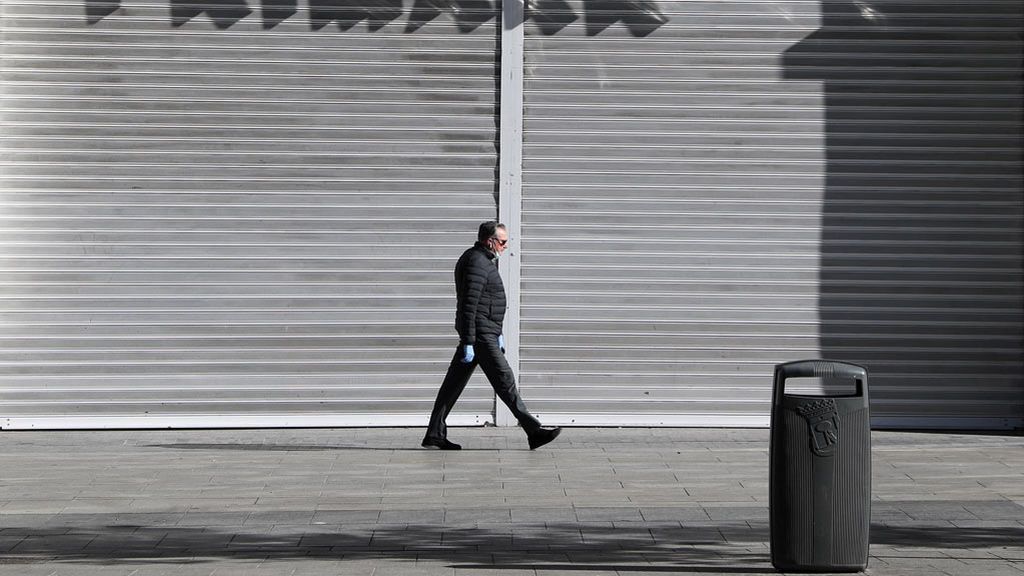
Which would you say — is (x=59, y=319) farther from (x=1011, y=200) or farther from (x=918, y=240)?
(x=1011, y=200)

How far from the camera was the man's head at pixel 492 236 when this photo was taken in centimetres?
1164

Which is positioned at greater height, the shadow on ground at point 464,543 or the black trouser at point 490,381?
the black trouser at point 490,381

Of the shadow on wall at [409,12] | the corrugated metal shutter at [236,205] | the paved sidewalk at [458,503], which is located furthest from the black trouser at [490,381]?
the shadow on wall at [409,12]

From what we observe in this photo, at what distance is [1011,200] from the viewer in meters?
13.5

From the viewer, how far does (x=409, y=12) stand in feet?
43.8

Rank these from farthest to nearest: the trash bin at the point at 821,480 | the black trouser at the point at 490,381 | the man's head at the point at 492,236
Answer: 1. the man's head at the point at 492,236
2. the black trouser at the point at 490,381
3. the trash bin at the point at 821,480

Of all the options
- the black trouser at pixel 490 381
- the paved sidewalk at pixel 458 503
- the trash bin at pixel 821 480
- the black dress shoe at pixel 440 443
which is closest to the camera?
the trash bin at pixel 821 480

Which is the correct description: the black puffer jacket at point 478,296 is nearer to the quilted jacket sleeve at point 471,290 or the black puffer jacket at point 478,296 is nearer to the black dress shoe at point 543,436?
the quilted jacket sleeve at point 471,290

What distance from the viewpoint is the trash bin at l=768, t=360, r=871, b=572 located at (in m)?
7.18

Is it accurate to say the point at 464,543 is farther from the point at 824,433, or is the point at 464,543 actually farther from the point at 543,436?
the point at 543,436

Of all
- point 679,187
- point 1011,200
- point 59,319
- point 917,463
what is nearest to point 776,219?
point 679,187

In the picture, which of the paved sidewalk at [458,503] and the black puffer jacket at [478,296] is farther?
the black puffer jacket at [478,296]

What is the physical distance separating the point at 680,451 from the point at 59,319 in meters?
5.80

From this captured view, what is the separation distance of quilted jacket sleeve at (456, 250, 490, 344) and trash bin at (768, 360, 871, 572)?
459 centimetres
